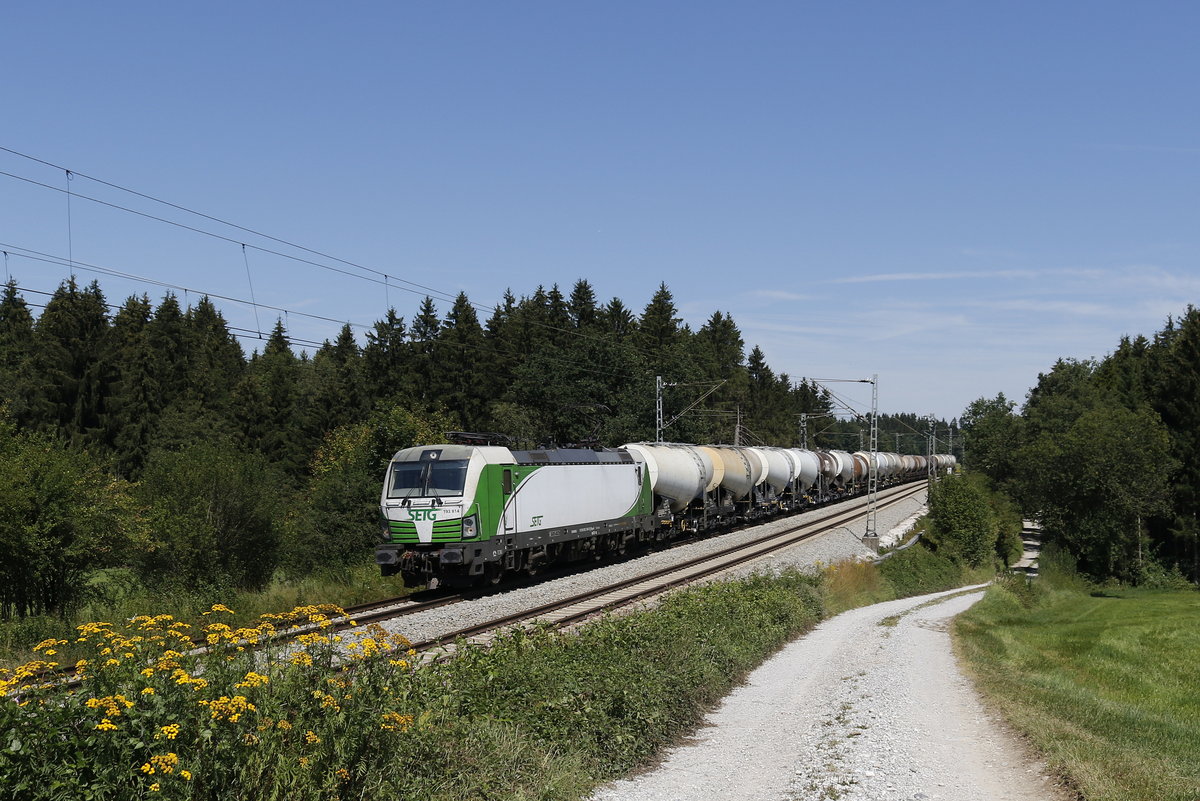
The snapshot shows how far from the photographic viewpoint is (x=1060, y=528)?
65500mm

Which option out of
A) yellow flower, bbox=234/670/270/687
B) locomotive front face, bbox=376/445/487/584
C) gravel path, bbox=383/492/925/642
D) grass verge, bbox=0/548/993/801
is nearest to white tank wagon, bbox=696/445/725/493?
gravel path, bbox=383/492/925/642

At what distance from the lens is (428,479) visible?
79.0ft

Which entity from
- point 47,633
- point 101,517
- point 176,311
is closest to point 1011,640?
point 47,633

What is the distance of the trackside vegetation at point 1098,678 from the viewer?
9.78m

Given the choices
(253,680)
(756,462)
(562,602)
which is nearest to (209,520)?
(562,602)

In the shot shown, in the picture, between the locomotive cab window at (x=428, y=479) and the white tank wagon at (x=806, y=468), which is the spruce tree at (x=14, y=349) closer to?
the locomotive cab window at (x=428, y=479)

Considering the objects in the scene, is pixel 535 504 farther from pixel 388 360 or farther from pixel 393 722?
pixel 388 360

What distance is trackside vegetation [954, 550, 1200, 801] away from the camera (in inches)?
385

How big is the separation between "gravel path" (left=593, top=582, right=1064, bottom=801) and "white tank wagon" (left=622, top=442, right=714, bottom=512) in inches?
715

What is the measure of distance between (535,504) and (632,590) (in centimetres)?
360

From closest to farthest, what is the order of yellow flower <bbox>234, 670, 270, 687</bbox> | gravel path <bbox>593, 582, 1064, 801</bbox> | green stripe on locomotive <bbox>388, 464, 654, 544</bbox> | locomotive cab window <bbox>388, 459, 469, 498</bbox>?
1. yellow flower <bbox>234, 670, 270, 687</bbox>
2. gravel path <bbox>593, 582, 1064, 801</bbox>
3. green stripe on locomotive <bbox>388, 464, 654, 544</bbox>
4. locomotive cab window <bbox>388, 459, 469, 498</bbox>

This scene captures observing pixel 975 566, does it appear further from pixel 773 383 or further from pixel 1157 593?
pixel 773 383

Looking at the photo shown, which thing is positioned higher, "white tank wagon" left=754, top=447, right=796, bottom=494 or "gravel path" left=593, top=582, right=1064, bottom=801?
"white tank wagon" left=754, top=447, right=796, bottom=494

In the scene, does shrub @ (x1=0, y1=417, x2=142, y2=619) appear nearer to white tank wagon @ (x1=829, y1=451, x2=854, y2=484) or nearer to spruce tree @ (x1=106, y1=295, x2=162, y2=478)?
spruce tree @ (x1=106, y1=295, x2=162, y2=478)
